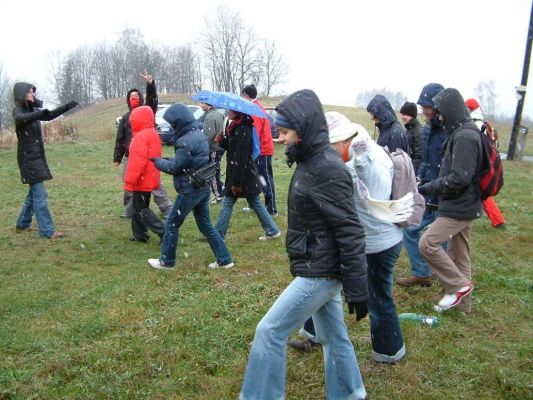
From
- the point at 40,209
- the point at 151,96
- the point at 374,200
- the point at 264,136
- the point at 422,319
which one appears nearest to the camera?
the point at 374,200

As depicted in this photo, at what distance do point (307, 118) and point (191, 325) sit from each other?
237 cm

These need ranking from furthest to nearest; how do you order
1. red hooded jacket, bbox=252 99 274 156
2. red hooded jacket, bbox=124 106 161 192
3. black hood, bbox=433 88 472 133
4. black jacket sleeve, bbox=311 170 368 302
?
1. red hooded jacket, bbox=252 99 274 156
2. red hooded jacket, bbox=124 106 161 192
3. black hood, bbox=433 88 472 133
4. black jacket sleeve, bbox=311 170 368 302

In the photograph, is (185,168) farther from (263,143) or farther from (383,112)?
(263,143)

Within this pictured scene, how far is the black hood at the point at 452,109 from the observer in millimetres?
4453

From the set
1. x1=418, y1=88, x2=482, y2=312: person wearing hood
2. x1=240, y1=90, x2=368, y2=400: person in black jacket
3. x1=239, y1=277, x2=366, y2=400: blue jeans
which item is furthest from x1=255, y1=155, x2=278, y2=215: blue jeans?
x1=240, y1=90, x2=368, y2=400: person in black jacket

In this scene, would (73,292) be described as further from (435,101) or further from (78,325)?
(435,101)

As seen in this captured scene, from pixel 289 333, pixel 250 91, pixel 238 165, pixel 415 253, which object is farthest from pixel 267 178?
pixel 289 333

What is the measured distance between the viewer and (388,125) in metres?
5.71

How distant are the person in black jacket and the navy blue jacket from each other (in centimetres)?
266

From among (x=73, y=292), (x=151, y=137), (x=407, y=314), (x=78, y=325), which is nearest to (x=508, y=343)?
(x=407, y=314)

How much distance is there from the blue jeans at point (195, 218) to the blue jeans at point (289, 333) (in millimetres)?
2718

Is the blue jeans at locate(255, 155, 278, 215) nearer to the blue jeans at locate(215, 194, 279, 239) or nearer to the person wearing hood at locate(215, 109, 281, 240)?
the blue jeans at locate(215, 194, 279, 239)

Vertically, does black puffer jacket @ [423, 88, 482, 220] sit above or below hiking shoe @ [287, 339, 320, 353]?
above

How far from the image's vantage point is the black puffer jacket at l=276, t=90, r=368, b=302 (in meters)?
2.85
